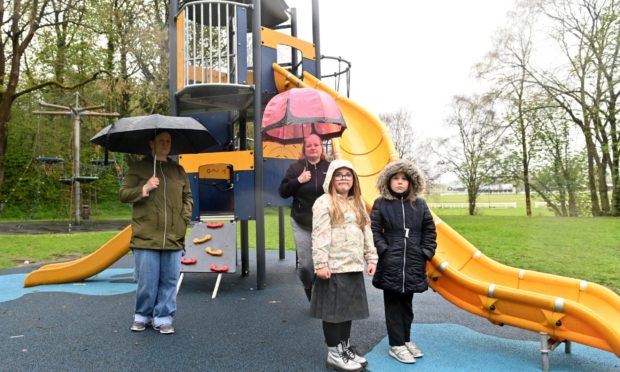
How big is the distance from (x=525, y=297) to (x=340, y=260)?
4.50 feet

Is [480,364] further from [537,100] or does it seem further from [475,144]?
[475,144]

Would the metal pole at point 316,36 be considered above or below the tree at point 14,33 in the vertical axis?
below

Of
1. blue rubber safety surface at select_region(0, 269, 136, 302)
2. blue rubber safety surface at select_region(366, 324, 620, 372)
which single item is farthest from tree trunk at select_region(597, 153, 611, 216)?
blue rubber safety surface at select_region(0, 269, 136, 302)

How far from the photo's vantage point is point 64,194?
24.1 meters

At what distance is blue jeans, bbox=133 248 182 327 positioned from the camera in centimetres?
412

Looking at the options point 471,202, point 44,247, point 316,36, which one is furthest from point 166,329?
point 471,202

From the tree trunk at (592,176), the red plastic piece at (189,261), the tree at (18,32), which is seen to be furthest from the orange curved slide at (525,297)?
the tree trunk at (592,176)

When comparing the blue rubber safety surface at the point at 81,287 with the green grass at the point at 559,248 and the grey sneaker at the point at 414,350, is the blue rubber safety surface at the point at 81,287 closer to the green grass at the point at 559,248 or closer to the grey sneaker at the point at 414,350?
the grey sneaker at the point at 414,350

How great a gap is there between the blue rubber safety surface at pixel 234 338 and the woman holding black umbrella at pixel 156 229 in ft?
0.67

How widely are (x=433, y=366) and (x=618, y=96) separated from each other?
23.7m

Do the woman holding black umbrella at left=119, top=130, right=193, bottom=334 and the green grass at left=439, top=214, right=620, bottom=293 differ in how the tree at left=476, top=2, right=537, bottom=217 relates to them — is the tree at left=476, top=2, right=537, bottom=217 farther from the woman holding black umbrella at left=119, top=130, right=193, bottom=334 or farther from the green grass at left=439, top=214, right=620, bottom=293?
the woman holding black umbrella at left=119, top=130, right=193, bottom=334

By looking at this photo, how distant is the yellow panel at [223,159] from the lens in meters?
6.33

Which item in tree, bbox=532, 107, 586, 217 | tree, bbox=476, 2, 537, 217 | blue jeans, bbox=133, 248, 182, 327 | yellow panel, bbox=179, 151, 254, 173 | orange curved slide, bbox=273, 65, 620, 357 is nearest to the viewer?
orange curved slide, bbox=273, 65, 620, 357

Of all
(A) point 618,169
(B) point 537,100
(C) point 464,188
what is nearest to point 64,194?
(C) point 464,188
